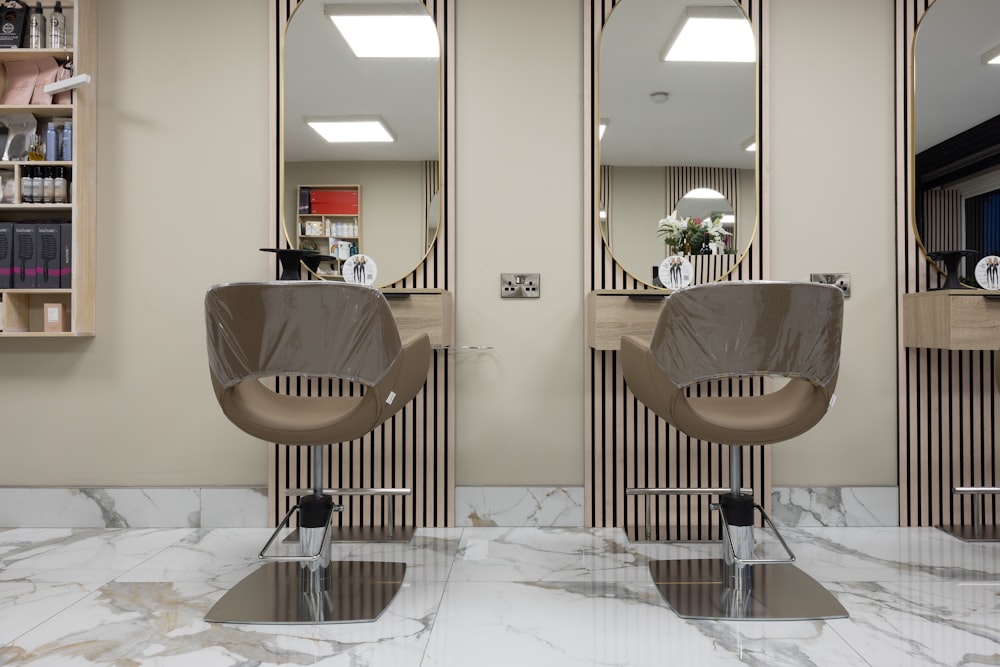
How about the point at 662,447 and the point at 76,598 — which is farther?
the point at 662,447

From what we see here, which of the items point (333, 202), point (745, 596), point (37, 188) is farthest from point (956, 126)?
point (37, 188)

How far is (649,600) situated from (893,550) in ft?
3.76

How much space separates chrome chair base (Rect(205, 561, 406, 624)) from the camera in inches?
73.4

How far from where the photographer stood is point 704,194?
9.19 feet

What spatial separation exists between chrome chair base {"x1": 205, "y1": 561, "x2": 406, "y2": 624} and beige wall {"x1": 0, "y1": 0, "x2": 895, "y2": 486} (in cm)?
72

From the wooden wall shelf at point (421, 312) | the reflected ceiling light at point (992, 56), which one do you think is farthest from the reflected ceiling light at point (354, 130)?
the reflected ceiling light at point (992, 56)

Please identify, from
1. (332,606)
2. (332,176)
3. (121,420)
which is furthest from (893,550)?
(121,420)

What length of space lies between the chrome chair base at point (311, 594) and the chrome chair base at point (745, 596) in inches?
35.7

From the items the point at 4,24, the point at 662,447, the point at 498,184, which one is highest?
the point at 4,24

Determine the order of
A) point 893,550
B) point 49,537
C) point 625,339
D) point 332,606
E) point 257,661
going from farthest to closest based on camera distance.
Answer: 1. point 49,537
2. point 893,550
3. point 625,339
4. point 332,606
5. point 257,661

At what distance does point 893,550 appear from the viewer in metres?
2.47

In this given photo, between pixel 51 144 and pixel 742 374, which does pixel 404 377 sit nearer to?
pixel 742 374

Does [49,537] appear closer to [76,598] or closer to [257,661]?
[76,598]

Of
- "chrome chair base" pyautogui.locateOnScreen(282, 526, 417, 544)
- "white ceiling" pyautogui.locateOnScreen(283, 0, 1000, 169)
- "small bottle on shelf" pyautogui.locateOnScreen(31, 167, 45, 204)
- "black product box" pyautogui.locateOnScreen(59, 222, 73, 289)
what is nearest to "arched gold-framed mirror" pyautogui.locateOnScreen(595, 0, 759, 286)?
"white ceiling" pyautogui.locateOnScreen(283, 0, 1000, 169)
